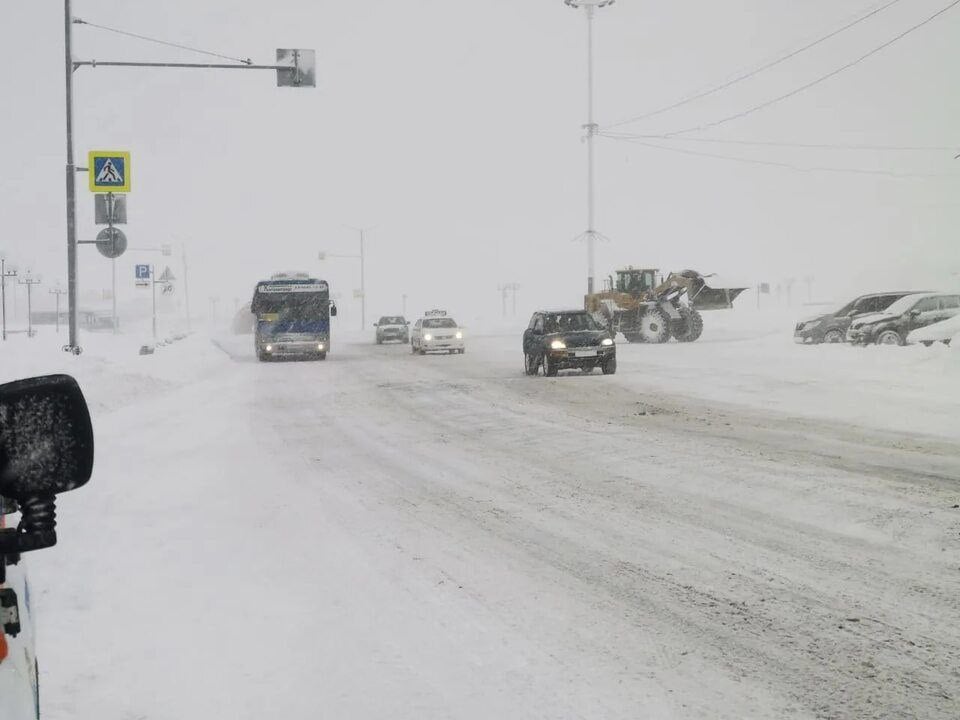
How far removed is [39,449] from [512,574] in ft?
13.1

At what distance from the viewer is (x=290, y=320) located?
3591 centimetres

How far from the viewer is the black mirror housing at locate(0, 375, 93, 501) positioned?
6.55 ft

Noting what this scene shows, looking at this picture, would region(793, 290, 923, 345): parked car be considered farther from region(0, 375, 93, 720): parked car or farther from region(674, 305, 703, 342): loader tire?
region(0, 375, 93, 720): parked car

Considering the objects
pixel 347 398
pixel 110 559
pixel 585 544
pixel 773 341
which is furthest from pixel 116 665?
pixel 773 341

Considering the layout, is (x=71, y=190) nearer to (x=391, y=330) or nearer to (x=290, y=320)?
(x=290, y=320)

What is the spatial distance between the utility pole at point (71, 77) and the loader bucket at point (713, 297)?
2251 cm

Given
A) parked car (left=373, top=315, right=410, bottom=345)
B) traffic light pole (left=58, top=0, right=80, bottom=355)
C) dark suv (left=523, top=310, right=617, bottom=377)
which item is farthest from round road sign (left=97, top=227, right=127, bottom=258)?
parked car (left=373, top=315, right=410, bottom=345)

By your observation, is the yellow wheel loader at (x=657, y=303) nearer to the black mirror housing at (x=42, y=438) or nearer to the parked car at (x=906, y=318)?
the parked car at (x=906, y=318)

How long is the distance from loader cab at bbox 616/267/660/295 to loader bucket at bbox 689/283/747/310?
1820 millimetres

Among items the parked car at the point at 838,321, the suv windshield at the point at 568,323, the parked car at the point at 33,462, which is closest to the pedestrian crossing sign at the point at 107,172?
the suv windshield at the point at 568,323

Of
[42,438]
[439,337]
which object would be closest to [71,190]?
[42,438]

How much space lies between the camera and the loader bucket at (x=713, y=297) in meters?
37.4

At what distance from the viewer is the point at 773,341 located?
37281 mm

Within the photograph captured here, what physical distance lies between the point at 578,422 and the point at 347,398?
6.36 m
